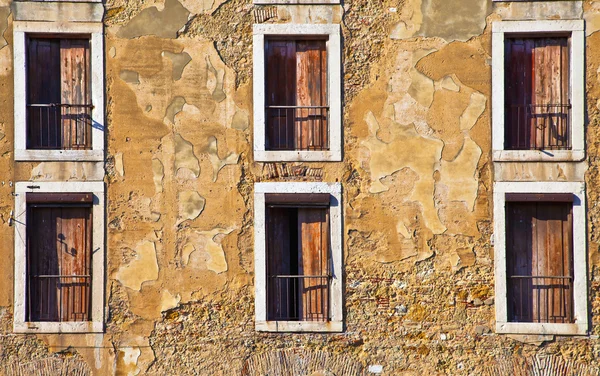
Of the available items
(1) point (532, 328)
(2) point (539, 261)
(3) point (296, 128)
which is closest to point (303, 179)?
(3) point (296, 128)

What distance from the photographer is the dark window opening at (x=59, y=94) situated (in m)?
10.1

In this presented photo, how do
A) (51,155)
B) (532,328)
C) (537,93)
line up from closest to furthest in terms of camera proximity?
(532,328) < (51,155) < (537,93)

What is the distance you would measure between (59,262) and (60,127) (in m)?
1.71

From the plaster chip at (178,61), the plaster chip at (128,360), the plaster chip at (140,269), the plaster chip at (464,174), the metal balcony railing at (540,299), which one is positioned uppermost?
the plaster chip at (178,61)

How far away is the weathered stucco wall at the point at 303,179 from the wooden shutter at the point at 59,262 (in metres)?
0.30

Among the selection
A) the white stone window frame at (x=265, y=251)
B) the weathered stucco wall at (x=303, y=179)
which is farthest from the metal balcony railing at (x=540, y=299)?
the white stone window frame at (x=265, y=251)

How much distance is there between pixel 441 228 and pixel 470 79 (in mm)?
1902

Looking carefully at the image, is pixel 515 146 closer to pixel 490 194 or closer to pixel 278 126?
pixel 490 194

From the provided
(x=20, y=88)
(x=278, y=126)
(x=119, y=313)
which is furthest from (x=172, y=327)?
(x=20, y=88)

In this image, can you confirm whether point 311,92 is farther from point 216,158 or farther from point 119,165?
point 119,165

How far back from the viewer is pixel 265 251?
32.8ft

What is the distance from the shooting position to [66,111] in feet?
33.3

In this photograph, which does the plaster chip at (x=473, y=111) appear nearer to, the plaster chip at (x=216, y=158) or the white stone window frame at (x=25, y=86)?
the plaster chip at (x=216, y=158)

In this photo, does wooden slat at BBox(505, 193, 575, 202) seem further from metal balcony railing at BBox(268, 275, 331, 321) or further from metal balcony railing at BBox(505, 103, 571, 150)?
metal balcony railing at BBox(268, 275, 331, 321)
